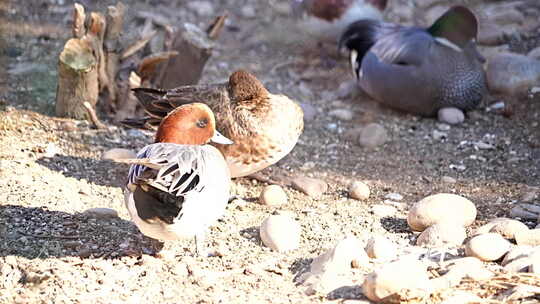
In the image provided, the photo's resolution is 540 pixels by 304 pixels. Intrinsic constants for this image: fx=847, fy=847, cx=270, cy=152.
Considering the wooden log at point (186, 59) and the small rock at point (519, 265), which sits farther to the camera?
the wooden log at point (186, 59)

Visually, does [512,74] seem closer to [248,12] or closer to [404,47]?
[404,47]

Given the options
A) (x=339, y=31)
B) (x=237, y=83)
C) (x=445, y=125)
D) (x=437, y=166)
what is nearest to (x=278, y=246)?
(x=237, y=83)

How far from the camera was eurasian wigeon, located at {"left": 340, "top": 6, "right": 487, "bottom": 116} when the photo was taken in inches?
245

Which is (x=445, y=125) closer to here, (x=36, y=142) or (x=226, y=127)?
(x=226, y=127)

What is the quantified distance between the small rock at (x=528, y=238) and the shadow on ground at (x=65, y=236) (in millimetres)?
1686

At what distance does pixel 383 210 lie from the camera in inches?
180

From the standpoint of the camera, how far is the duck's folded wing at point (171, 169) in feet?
11.5

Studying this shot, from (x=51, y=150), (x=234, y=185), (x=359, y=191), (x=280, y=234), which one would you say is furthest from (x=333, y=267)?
(x=51, y=150)

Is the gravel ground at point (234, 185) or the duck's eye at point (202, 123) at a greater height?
the duck's eye at point (202, 123)

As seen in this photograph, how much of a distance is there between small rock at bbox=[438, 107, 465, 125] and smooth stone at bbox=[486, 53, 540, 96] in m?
0.49

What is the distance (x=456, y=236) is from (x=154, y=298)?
146 centimetres

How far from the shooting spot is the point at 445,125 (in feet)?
20.1

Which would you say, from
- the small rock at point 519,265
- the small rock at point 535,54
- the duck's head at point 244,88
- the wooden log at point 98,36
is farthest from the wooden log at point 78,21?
the small rock at point 535,54

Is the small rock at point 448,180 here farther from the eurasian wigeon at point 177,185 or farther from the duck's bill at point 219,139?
the eurasian wigeon at point 177,185
